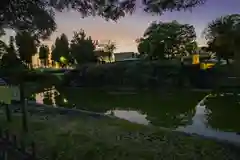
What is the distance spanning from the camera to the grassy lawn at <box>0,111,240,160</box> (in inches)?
169

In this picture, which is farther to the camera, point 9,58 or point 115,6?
point 9,58

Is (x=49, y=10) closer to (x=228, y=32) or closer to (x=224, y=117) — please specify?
(x=228, y=32)

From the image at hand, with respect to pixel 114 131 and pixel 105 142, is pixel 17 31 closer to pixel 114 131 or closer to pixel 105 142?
pixel 105 142

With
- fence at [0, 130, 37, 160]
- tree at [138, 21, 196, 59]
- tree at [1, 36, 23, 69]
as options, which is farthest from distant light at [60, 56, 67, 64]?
fence at [0, 130, 37, 160]

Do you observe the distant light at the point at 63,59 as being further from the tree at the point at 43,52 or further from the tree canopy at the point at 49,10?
the tree canopy at the point at 49,10

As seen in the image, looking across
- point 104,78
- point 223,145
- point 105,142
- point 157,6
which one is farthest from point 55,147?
point 104,78

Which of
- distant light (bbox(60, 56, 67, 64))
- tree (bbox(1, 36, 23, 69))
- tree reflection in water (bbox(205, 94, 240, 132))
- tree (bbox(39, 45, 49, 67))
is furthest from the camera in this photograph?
distant light (bbox(60, 56, 67, 64))

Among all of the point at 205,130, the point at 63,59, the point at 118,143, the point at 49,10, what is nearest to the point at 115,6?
the point at 49,10

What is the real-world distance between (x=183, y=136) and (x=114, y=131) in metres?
1.14

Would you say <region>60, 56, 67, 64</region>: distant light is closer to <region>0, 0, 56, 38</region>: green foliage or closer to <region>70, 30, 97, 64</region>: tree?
<region>70, 30, 97, 64</region>: tree

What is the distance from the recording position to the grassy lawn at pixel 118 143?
14.1 feet

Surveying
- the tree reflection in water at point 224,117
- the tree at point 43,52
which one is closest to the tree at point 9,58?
the tree at point 43,52

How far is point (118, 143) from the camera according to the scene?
16.0ft

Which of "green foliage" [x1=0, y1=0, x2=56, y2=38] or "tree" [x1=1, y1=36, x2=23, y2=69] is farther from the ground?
"green foliage" [x1=0, y1=0, x2=56, y2=38]
